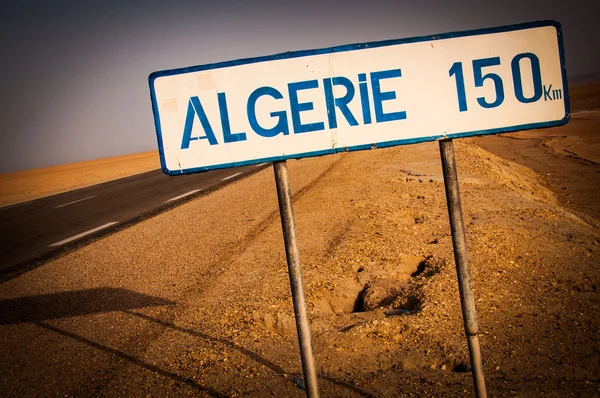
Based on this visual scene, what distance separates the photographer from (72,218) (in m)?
10.9

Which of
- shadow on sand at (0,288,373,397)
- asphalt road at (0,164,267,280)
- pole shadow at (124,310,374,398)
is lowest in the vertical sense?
pole shadow at (124,310,374,398)

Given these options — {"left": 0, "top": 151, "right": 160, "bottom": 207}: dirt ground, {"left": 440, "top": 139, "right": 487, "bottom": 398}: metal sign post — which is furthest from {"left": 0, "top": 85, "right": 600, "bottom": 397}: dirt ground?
{"left": 0, "top": 151, "right": 160, "bottom": 207}: dirt ground

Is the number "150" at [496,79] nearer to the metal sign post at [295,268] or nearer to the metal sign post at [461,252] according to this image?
the metal sign post at [461,252]

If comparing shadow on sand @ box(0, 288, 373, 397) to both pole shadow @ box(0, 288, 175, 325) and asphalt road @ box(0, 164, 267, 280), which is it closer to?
pole shadow @ box(0, 288, 175, 325)

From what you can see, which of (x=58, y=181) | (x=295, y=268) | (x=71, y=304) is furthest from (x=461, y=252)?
(x=58, y=181)

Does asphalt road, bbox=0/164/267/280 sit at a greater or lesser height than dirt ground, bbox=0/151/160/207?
lesser

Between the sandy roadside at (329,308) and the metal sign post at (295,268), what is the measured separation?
64 cm

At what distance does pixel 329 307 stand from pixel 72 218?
28.9 feet

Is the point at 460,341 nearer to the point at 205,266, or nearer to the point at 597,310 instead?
the point at 597,310

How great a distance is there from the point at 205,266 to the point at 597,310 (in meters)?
3.87

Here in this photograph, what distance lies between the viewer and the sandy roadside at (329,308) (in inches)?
113

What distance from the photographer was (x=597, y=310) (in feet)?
11.0

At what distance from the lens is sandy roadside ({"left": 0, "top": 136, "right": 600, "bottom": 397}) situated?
9.41 ft

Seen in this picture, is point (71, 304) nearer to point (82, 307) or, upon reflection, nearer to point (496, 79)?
point (82, 307)
